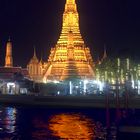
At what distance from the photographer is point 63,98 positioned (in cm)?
9762

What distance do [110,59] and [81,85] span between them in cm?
2450

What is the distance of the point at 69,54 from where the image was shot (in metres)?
137

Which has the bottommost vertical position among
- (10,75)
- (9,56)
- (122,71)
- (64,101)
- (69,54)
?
(64,101)

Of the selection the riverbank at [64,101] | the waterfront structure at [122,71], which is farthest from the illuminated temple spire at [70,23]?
the riverbank at [64,101]

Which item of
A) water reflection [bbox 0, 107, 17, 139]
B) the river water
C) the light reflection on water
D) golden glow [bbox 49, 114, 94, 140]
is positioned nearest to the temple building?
the river water

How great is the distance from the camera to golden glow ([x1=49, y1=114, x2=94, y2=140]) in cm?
5831

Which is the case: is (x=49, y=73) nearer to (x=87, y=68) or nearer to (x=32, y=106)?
(x=87, y=68)

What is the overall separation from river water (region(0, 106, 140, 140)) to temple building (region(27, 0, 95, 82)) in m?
52.9

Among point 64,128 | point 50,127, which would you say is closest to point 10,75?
point 50,127

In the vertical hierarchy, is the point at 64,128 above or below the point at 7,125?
below

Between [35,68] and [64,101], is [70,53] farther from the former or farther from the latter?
[64,101]

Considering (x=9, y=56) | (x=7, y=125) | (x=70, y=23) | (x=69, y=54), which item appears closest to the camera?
(x=7, y=125)

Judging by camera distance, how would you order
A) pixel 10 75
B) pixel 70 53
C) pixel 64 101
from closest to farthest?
pixel 64 101, pixel 70 53, pixel 10 75

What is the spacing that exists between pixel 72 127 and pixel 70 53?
7265cm
